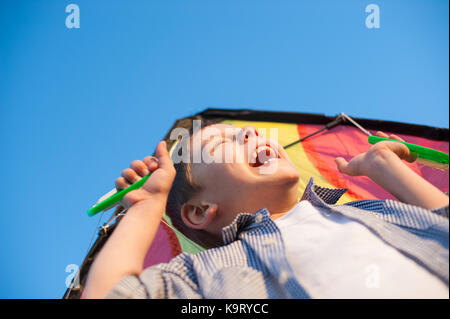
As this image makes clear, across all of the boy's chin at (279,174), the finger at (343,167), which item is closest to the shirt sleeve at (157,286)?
the boy's chin at (279,174)

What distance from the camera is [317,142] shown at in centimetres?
156

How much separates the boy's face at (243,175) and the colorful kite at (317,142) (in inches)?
11.8

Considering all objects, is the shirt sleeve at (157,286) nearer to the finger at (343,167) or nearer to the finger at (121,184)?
the finger at (121,184)

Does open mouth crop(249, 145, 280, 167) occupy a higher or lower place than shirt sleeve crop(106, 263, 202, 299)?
higher

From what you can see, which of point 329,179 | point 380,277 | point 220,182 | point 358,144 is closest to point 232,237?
point 220,182

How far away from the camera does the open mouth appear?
2.67 ft

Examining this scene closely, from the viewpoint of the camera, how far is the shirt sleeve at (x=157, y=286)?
1.83ft

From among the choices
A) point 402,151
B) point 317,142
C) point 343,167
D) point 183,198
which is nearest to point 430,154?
point 402,151

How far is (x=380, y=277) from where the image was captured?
54cm

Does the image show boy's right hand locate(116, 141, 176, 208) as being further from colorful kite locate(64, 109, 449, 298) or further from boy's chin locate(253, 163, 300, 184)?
colorful kite locate(64, 109, 449, 298)

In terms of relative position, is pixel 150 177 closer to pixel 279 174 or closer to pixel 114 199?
pixel 114 199

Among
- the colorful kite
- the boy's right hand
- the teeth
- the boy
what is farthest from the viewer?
the colorful kite

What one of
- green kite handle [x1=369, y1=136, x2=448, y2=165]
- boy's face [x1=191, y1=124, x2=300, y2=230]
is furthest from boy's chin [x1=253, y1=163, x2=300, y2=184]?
green kite handle [x1=369, y1=136, x2=448, y2=165]
